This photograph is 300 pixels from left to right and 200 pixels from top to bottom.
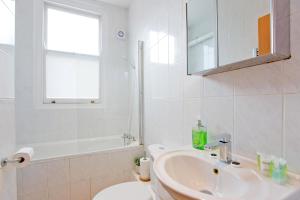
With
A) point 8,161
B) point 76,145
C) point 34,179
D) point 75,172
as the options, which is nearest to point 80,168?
point 75,172

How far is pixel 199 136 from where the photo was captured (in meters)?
0.91

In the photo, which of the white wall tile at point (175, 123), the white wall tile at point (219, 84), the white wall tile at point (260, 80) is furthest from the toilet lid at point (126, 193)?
the white wall tile at point (260, 80)

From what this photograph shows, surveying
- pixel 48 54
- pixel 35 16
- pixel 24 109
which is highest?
pixel 35 16

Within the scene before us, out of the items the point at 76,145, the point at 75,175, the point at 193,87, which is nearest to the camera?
the point at 193,87

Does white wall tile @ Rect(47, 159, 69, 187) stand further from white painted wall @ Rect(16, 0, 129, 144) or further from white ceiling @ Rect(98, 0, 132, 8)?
white ceiling @ Rect(98, 0, 132, 8)

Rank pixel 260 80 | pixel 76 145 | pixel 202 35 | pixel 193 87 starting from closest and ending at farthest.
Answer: pixel 260 80
pixel 202 35
pixel 193 87
pixel 76 145

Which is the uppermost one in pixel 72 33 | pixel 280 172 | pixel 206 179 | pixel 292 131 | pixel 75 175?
pixel 72 33

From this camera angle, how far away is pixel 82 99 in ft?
7.23

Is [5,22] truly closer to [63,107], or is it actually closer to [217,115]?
[217,115]

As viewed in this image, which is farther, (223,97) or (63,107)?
(63,107)

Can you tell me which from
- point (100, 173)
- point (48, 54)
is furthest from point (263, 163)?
point (48, 54)

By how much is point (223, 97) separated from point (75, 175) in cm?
154

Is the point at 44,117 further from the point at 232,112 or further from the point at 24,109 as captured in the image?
the point at 232,112

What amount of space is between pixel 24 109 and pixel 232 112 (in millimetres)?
2272
